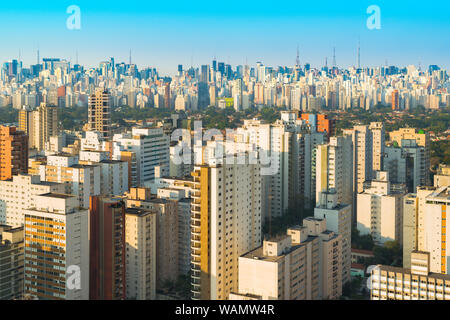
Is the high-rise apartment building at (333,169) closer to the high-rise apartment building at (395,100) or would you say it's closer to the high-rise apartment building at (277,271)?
the high-rise apartment building at (277,271)

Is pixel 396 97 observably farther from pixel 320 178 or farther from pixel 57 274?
pixel 57 274

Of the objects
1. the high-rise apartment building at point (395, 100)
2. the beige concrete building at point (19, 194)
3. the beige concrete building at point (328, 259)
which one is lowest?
the beige concrete building at point (328, 259)

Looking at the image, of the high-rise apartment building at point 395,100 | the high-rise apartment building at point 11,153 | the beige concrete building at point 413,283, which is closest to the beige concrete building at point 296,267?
the beige concrete building at point 413,283

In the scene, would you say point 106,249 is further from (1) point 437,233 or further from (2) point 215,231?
(1) point 437,233

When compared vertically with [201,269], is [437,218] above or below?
above

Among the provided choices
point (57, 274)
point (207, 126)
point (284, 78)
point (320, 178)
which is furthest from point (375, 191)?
point (284, 78)

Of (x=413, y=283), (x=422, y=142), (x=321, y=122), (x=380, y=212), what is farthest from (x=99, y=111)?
(x=413, y=283)

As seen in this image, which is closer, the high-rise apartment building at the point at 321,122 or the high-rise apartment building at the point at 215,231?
the high-rise apartment building at the point at 215,231
